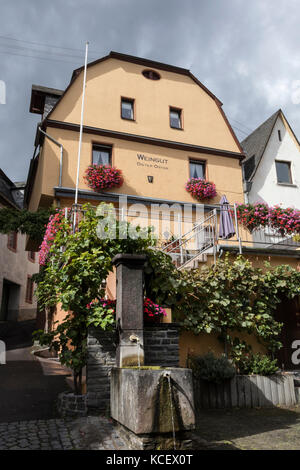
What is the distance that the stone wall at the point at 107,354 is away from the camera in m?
5.84

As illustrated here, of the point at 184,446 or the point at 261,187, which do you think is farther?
the point at 261,187

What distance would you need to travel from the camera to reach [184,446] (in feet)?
13.2

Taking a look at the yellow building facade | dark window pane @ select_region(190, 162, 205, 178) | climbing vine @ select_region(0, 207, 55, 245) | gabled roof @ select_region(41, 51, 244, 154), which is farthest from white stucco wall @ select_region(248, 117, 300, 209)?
climbing vine @ select_region(0, 207, 55, 245)

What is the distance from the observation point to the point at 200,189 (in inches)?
535

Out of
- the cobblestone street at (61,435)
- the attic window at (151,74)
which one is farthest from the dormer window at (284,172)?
the cobblestone street at (61,435)

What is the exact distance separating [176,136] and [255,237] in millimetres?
4769

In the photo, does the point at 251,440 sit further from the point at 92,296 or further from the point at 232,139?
the point at 232,139

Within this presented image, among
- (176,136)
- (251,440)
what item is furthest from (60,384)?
(176,136)

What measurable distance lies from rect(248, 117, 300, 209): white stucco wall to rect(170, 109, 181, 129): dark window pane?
12.4 ft

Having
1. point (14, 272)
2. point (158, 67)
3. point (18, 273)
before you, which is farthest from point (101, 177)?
point (18, 273)

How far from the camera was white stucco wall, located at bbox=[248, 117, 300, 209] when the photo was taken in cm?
1537

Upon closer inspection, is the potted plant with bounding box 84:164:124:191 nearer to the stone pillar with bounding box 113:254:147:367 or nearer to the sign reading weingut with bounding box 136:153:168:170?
the sign reading weingut with bounding box 136:153:168:170

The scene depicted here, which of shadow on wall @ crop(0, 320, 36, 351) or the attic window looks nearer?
shadow on wall @ crop(0, 320, 36, 351)

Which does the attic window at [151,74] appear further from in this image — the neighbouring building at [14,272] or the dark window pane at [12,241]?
the dark window pane at [12,241]
